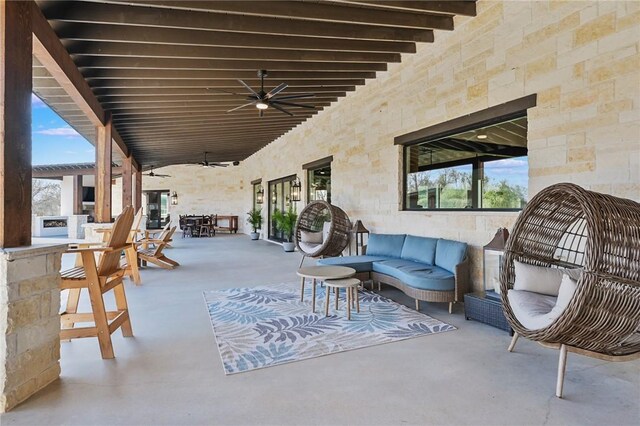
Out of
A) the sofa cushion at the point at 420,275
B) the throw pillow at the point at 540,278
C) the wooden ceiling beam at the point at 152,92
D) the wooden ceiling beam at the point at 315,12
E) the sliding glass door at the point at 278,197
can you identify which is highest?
the wooden ceiling beam at the point at 315,12

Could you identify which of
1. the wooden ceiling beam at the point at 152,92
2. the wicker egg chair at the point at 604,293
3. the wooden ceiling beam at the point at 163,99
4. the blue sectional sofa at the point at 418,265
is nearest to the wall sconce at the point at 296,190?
the wooden ceiling beam at the point at 163,99

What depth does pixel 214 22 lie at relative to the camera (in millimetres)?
3771

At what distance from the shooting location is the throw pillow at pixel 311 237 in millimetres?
6875

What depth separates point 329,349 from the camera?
283 centimetres

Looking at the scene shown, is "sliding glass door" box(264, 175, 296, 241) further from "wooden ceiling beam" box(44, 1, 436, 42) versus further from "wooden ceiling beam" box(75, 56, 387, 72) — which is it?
"wooden ceiling beam" box(44, 1, 436, 42)

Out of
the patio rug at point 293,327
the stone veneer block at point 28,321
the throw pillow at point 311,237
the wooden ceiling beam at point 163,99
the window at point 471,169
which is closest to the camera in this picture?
the stone veneer block at point 28,321

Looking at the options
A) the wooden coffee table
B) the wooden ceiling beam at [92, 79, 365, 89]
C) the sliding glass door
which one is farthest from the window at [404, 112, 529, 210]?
the sliding glass door

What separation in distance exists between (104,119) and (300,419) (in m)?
6.37

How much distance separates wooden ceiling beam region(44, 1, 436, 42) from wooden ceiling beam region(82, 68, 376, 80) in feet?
3.79

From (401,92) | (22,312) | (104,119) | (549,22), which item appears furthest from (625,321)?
(104,119)

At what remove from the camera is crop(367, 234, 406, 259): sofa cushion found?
4984 millimetres

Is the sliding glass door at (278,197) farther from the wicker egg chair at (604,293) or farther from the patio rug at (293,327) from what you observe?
the wicker egg chair at (604,293)

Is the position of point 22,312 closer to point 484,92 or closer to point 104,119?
point 484,92

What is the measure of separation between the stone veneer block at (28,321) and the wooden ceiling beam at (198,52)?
2.89 m
